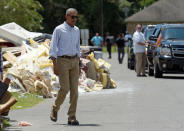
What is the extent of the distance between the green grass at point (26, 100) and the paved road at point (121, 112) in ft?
0.79

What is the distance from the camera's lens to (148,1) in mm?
114250

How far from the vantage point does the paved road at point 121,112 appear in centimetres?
1139

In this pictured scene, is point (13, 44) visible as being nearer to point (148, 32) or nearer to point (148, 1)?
point (148, 32)

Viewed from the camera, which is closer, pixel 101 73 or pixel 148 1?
pixel 101 73

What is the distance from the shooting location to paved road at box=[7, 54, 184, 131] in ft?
37.4

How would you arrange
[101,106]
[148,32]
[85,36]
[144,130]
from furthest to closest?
[85,36], [148,32], [101,106], [144,130]

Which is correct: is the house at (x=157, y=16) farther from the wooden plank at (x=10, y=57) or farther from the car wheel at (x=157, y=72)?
the wooden plank at (x=10, y=57)

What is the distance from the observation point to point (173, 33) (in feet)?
85.6

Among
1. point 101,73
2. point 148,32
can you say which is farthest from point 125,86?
point 148,32

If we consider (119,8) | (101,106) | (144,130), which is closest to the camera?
(144,130)

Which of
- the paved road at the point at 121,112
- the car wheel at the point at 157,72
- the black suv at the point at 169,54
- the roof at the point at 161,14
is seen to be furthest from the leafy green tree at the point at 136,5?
the paved road at the point at 121,112

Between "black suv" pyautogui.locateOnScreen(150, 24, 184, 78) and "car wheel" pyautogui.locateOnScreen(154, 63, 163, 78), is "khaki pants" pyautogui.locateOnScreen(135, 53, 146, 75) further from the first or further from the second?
"car wheel" pyautogui.locateOnScreen(154, 63, 163, 78)

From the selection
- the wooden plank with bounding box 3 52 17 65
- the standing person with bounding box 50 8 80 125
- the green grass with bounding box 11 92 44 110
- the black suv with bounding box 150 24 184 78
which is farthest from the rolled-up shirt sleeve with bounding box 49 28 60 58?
the black suv with bounding box 150 24 184 78

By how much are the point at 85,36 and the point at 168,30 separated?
24696 millimetres
